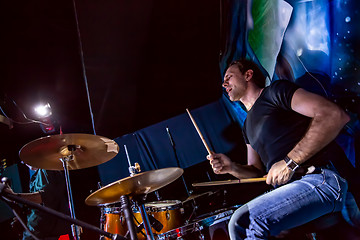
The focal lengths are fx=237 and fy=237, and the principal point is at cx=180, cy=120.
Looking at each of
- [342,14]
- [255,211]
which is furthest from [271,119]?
[342,14]

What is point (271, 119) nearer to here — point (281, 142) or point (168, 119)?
point (281, 142)

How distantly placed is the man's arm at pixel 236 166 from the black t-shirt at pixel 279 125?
24 cm

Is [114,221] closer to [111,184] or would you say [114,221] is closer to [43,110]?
[111,184]

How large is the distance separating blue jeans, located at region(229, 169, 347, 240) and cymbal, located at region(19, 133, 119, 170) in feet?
4.04

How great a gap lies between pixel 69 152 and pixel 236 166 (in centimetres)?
Answer: 141

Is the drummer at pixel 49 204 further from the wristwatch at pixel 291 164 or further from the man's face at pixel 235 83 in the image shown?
the wristwatch at pixel 291 164

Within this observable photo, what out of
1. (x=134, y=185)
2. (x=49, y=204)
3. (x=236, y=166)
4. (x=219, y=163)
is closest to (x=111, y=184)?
(x=134, y=185)

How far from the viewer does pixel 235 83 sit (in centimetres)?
206

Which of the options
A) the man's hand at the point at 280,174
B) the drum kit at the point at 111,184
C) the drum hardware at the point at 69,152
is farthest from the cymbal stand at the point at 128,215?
the man's hand at the point at 280,174

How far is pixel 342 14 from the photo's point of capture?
4.87 ft

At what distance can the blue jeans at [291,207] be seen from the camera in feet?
4.12

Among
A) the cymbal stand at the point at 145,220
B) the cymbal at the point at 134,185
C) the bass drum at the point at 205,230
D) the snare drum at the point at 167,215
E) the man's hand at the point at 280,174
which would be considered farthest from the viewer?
the snare drum at the point at 167,215

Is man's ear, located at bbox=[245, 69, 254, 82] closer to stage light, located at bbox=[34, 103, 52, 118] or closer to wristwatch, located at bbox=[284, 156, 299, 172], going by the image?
wristwatch, located at bbox=[284, 156, 299, 172]

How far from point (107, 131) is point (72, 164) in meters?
3.22
